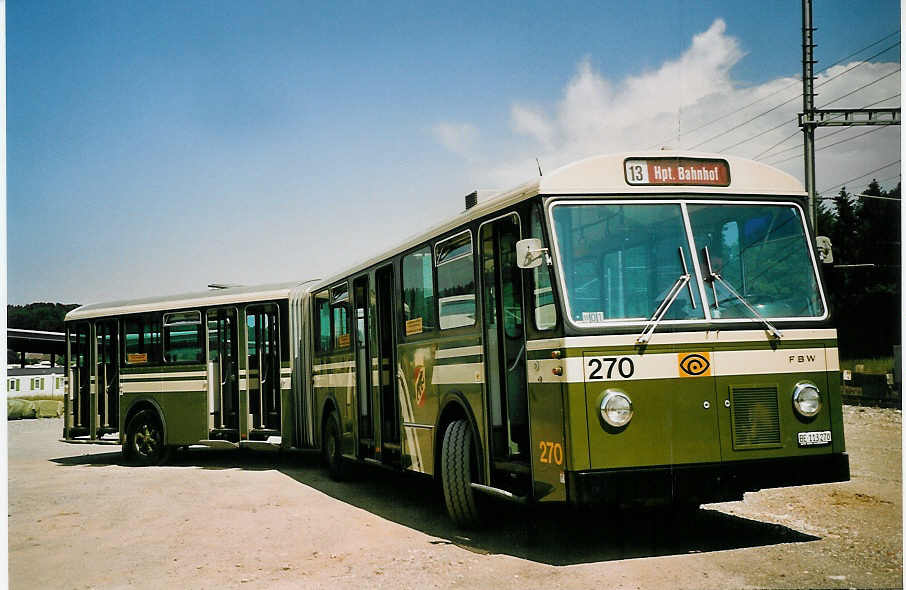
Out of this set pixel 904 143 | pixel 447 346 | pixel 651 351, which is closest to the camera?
pixel 651 351

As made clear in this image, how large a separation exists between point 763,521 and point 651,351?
104 inches

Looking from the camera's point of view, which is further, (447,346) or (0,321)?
(447,346)

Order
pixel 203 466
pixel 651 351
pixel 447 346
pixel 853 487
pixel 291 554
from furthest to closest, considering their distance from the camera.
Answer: pixel 203 466, pixel 853 487, pixel 447 346, pixel 291 554, pixel 651 351

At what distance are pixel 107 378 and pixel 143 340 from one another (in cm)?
123

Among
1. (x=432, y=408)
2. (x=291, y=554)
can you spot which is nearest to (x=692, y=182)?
(x=432, y=408)

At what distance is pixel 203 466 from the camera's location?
53.1 ft

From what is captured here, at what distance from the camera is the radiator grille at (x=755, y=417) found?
22.6 ft

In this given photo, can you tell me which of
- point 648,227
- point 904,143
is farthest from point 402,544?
point 904,143

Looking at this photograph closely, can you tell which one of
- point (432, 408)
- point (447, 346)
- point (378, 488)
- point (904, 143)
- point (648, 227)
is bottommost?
point (378, 488)

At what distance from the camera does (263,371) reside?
15.7 meters

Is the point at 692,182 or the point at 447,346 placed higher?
the point at 692,182

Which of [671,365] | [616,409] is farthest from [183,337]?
[671,365]

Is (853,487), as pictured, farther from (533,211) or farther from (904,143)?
(533,211)

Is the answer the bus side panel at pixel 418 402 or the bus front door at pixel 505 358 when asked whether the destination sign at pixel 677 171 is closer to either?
the bus front door at pixel 505 358
